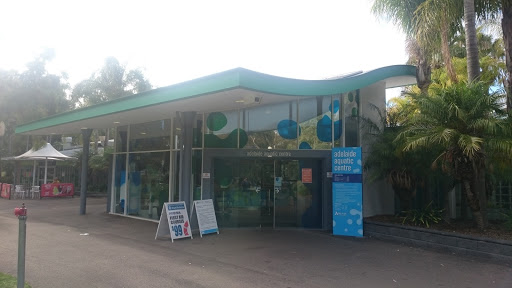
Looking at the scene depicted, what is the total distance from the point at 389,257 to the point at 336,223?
2497 mm

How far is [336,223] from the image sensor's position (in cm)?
1052

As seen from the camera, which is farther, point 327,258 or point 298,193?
point 298,193

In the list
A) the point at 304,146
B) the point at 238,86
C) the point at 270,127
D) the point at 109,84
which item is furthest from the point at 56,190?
the point at 238,86

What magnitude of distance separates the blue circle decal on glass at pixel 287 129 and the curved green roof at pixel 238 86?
2258 mm

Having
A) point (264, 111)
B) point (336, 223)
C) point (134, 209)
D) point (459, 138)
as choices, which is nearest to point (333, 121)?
point (264, 111)

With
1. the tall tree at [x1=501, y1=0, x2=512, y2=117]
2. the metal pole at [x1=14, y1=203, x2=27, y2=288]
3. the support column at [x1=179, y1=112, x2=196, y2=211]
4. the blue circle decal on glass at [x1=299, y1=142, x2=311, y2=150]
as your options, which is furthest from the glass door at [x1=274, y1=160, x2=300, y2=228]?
the metal pole at [x1=14, y1=203, x2=27, y2=288]

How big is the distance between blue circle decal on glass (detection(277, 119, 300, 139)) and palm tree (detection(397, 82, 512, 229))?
3.45 m

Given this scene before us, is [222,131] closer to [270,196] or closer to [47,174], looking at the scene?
[270,196]

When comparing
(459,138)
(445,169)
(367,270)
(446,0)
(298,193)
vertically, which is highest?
(446,0)

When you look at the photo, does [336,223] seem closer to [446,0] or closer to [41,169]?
[446,0]

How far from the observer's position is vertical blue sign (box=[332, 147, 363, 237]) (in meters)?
10.2

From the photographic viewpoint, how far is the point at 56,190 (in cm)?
2402

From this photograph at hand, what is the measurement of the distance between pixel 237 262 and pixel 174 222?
281 centimetres

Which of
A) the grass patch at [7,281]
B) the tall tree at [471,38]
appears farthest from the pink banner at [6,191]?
the tall tree at [471,38]
